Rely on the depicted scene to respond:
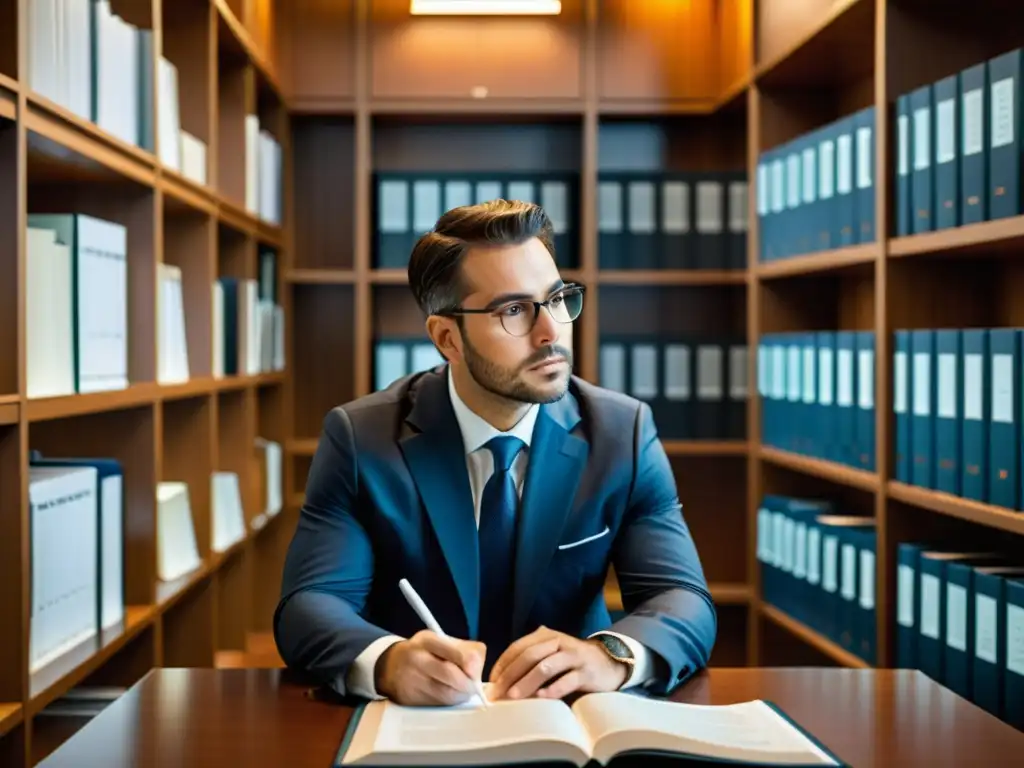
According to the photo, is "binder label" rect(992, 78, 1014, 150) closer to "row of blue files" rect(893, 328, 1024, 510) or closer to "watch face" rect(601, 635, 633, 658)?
"row of blue files" rect(893, 328, 1024, 510)

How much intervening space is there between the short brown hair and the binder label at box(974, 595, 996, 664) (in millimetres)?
1073

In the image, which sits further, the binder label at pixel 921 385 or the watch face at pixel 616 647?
the binder label at pixel 921 385

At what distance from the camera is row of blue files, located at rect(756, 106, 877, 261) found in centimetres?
295

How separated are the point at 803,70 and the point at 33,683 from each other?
2691mm

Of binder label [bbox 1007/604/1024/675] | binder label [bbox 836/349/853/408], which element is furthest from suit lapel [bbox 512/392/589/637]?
binder label [bbox 836/349/853/408]

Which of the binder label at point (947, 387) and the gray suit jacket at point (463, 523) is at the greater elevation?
the binder label at point (947, 387)

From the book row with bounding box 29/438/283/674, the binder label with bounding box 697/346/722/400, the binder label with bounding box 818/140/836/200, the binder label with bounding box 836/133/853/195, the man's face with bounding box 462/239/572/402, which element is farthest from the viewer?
the binder label with bounding box 697/346/722/400

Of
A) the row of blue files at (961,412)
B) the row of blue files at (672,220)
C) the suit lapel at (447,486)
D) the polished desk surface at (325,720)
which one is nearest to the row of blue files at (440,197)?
the row of blue files at (672,220)

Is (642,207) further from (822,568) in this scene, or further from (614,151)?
(822,568)

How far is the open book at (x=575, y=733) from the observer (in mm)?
1184

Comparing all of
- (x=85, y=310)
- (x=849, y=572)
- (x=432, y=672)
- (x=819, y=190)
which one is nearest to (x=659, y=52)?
(x=819, y=190)

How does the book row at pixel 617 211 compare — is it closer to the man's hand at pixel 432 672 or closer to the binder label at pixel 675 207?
the binder label at pixel 675 207

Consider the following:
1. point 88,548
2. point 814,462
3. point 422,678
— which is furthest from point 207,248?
point 422,678

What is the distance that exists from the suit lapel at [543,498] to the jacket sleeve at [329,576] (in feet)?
0.76
